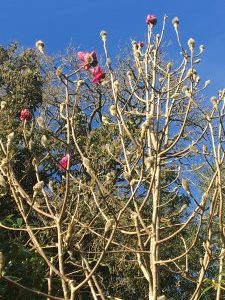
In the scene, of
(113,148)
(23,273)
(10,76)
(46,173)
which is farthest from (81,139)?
(23,273)

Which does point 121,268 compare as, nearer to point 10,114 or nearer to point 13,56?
point 10,114

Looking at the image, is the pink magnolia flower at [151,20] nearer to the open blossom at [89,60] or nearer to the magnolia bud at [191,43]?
the magnolia bud at [191,43]

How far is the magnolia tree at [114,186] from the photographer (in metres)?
1.65

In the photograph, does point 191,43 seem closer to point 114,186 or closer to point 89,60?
point 89,60

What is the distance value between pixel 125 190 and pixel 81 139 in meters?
1.25

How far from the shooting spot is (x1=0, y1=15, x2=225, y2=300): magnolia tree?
1646 millimetres

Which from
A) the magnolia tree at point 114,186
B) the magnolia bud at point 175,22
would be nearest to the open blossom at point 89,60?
the magnolia tree at point 114,186

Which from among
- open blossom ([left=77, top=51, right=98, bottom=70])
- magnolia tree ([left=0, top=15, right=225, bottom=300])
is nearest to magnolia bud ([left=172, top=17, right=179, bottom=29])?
magnolia tree ([left=0, top=15, right=225, bottom=300])

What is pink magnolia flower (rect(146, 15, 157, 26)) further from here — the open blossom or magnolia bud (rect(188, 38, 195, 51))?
the open blossom

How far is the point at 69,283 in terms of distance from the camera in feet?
4.78

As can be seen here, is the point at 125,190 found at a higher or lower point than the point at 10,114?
lower

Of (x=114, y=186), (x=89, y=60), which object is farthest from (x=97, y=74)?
(x=114, y=186)

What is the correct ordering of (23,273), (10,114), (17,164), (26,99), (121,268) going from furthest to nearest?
(26,99), (10,114), (17,164), (121,268), (23,273)

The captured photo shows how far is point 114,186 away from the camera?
11.6ft
